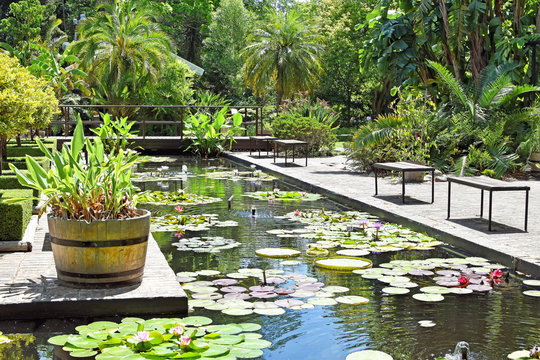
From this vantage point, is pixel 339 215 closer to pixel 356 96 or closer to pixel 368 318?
pixel 368 318

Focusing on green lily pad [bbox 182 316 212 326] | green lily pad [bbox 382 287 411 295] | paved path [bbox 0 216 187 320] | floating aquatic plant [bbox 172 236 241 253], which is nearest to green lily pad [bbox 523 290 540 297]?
green lily pad [bbox 382 287 411 295]

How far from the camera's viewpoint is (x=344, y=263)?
7.27 meters

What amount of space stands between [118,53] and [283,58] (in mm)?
8409

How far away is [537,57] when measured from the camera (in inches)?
698

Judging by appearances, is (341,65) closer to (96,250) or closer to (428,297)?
(428,297)

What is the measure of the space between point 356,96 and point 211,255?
121 feet

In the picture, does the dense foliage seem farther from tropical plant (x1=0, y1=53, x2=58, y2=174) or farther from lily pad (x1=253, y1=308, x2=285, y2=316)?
lily pad (x1=253, y1=308, x2=285, y2=316)

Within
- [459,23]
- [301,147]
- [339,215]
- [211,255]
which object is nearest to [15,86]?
[211,255]

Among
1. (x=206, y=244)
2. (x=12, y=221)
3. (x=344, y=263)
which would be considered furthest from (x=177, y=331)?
(x=206, y=244)

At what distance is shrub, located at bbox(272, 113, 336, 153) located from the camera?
21.4 meters

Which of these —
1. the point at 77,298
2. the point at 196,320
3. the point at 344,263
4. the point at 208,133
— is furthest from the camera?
the point at 208,133

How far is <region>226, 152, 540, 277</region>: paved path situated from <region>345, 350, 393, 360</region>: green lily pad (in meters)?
2.81

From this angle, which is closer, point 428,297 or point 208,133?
point 428,297

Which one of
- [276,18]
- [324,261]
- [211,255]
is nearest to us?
[324,261]
